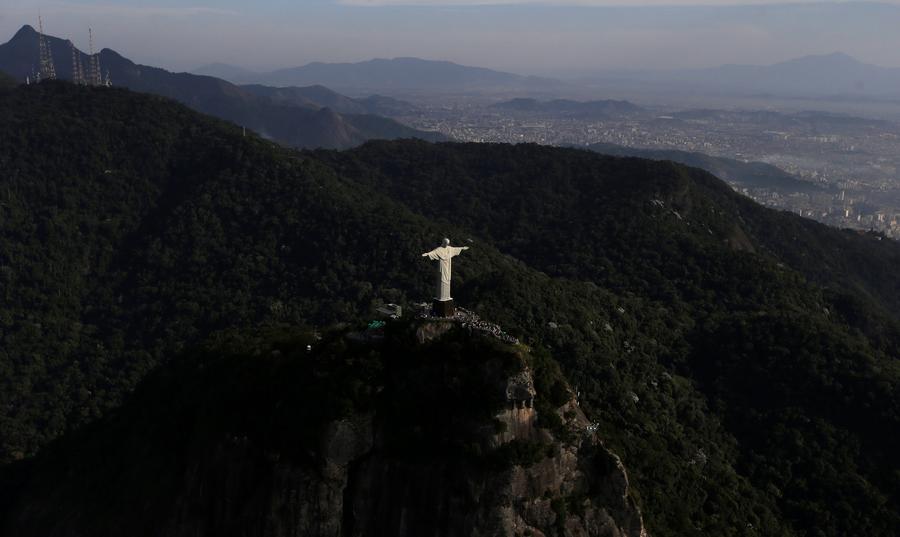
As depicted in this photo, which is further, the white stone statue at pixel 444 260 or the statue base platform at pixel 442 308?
the statue base platform at pixel 442 308

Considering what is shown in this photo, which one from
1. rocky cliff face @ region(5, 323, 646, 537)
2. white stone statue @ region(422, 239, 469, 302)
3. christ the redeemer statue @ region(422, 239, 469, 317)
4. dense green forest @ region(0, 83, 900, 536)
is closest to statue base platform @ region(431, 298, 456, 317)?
christ the redeemer statue @ region(422, 239, 469, 317)

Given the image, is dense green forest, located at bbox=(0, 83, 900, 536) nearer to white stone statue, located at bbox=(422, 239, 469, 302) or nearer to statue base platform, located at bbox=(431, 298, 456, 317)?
statue base platform, located at bbox=(431, 298, 456, 317)

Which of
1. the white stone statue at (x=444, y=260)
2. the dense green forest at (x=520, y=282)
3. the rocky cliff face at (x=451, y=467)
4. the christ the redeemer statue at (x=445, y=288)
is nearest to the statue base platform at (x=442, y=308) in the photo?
the christ the redeemer statue at (x=445, y=288)

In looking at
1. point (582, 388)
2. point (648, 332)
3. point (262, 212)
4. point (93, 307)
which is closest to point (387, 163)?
point (262, 212)

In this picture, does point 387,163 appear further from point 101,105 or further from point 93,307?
point 93,307

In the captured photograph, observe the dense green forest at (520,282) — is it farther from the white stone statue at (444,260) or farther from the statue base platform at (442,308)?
the white stone statue at (444,260)
